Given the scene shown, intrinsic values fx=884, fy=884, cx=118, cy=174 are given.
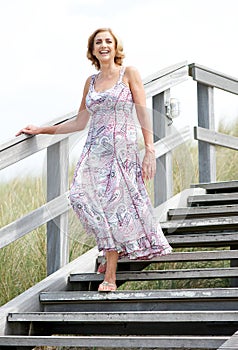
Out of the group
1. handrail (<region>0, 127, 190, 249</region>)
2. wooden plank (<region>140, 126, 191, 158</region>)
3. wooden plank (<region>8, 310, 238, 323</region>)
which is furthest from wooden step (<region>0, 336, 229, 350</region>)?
wooden plank (<region>140, 126, 191, 158</region>)

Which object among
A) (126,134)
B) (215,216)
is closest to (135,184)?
(126,134)

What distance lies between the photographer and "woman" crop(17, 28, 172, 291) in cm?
445

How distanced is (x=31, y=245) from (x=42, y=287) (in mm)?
2526

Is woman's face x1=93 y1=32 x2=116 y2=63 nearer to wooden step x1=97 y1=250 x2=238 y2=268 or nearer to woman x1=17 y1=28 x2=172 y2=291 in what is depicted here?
woman x1=17 y1=28 x2=172 y2=291

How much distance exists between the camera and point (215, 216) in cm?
541

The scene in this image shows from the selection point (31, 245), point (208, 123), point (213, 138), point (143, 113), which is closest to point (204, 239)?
point (143, 113)

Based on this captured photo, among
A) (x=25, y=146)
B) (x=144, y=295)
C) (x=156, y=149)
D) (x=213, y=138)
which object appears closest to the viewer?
(x=144, y=295)

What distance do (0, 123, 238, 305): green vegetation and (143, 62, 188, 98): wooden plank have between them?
40 centimetres

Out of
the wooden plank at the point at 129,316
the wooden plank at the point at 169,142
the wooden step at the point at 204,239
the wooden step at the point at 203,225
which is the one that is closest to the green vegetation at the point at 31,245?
the wooden plank at the point at 169,142

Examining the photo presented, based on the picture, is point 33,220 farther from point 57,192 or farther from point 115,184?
point 115,184

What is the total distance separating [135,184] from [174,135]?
4.33 ft

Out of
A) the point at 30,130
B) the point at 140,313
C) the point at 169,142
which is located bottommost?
the point at 140,313

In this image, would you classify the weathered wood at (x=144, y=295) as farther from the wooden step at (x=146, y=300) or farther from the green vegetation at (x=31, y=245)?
the green vegetation at (x=31, y=245)

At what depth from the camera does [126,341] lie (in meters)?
3.66
